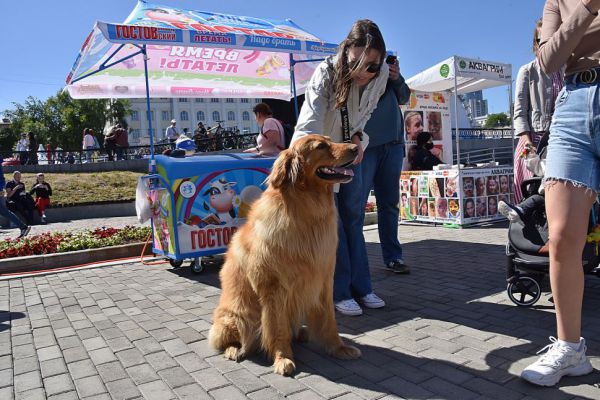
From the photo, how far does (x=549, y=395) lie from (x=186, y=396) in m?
1.95

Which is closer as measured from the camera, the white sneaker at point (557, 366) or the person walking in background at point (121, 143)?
the white sneaker at point (557, 366)

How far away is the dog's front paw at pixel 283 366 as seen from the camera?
271 cm

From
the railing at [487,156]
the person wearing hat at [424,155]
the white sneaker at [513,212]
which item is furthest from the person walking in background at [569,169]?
the railing at [487,156]

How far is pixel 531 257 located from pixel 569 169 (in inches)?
62.8

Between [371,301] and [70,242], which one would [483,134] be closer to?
[70,242]

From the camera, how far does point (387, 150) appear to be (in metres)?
4.53

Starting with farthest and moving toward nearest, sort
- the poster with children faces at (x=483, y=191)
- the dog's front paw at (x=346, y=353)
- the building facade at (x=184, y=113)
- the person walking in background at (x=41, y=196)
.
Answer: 1. the building facade at (x=184, y=113)
2. the person walking in background at (x=41, y=196)
3. the poster with children faces at (x=483, y=191)
4. the dog's front paw at (x=346, y=353)

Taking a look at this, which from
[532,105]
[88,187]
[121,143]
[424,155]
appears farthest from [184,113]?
[532,105]

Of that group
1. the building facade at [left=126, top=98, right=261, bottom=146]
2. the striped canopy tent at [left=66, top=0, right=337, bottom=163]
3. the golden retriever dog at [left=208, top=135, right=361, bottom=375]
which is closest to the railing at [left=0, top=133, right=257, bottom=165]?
the striped canopy tent at [left=66, top=0, right=337, bottom=163]

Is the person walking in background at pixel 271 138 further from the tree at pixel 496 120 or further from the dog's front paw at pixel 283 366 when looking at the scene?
the tree at pixel 496 120

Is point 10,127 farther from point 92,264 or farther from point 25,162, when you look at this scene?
point 92,264

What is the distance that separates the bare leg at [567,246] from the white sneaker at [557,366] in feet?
0.21

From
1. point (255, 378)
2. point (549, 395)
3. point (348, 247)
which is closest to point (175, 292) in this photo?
point (348, 247)

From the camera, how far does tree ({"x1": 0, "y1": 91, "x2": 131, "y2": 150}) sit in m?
58.8
